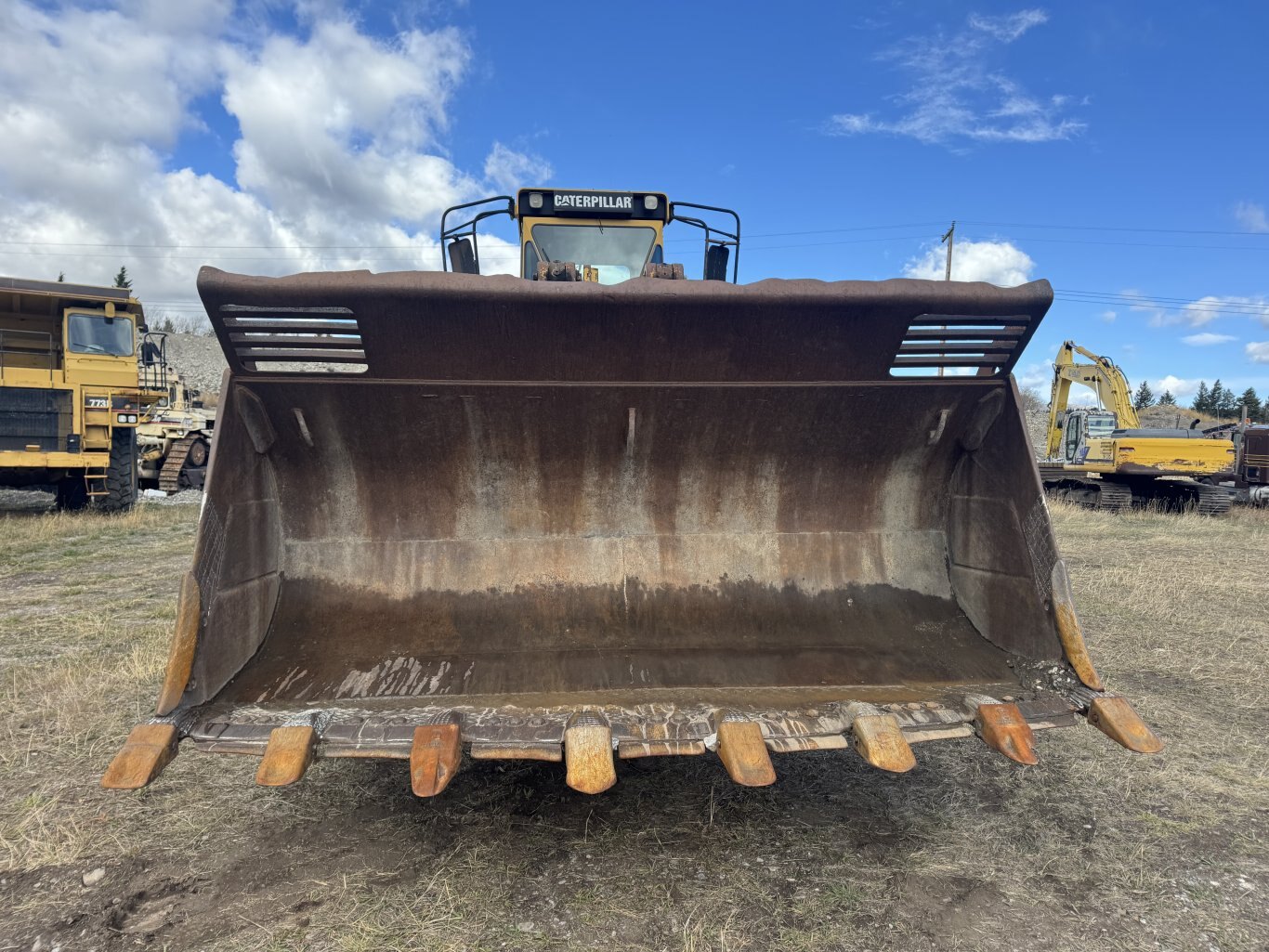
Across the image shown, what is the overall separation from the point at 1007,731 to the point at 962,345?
1.29 m

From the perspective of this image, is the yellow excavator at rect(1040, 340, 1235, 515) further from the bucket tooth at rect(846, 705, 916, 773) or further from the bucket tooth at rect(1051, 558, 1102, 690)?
the bucket tooth at rect(846, 705, 916, 773)

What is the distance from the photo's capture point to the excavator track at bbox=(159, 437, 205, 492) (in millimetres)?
14578

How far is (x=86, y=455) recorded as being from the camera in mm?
10195

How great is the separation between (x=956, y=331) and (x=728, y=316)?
2.56ft

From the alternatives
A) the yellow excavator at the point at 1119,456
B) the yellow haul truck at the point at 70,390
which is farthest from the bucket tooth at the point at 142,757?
the yellow excavator at the point at 1119,456

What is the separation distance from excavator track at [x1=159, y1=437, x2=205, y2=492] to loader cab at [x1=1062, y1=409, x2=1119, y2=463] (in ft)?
60.8

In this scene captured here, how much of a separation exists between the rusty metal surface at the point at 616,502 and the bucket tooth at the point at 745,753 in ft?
0.47

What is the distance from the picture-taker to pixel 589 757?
1861mm

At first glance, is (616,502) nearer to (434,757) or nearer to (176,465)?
(434,757)

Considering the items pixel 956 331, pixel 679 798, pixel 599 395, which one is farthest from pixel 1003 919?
pixel 599 395

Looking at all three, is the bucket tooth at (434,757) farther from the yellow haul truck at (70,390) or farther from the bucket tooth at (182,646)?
the yellow haul truck at (70,390)

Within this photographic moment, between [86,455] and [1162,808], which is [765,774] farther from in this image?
[86,455]

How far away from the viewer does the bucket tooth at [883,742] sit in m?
1.89

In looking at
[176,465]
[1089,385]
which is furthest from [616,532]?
[1089,385]
